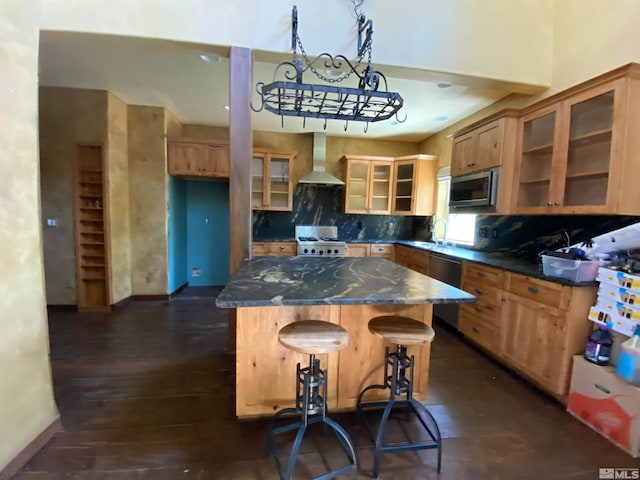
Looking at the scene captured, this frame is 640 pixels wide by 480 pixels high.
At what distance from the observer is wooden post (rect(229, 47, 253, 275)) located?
7.35 ft

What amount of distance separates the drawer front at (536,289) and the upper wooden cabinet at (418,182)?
2368 millimetres

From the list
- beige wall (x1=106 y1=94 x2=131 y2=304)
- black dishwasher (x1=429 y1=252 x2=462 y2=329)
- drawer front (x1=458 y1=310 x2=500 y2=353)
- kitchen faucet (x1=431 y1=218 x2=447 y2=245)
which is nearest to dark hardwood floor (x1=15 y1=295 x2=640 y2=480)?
drawer front (x1=458 y1=310 x2=500 y2=353)

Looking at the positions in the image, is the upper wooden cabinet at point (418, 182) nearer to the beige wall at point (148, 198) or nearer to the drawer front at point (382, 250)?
the drawer front at point (382, 250)

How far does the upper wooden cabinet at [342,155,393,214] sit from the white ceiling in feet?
2.11

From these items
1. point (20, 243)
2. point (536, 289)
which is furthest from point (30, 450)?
point (536, 289)

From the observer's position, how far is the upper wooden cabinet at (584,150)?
1.93m

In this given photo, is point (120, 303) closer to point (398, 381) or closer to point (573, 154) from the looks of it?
point (398, 381)

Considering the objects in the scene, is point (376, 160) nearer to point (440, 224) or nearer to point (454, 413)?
point (440, 224)

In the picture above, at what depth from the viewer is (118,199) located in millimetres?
3803

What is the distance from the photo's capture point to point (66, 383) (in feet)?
7.18

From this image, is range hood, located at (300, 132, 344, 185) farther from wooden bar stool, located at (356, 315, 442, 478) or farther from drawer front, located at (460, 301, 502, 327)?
wooden bar stool, located at (356, 315, 442, 478)

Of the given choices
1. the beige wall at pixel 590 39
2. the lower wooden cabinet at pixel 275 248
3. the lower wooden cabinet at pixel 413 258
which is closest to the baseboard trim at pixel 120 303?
the lower wooden cabinet at pixel 275 248

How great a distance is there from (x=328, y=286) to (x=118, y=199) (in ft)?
11.7

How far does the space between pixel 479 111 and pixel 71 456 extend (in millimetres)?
4799
